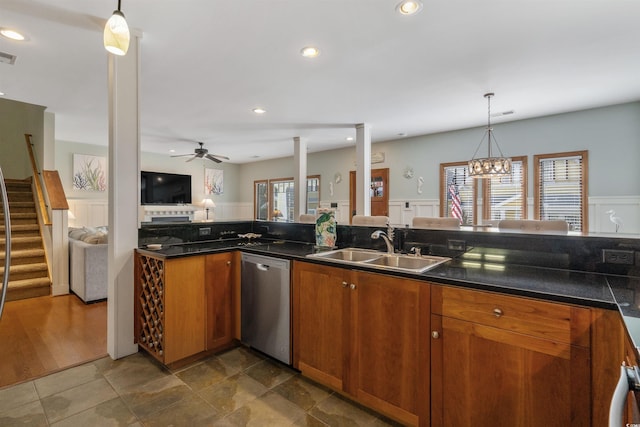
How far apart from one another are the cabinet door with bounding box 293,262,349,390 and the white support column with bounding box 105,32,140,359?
139 centimetres

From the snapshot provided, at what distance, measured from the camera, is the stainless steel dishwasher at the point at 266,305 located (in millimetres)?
2176

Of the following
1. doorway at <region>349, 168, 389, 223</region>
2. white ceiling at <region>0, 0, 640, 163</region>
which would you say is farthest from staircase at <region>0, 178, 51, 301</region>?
doorway at <region>349, 168, 389, 223</region>

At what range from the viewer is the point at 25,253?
165 inches

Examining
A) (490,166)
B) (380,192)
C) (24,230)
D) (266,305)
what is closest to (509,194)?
(490,166)

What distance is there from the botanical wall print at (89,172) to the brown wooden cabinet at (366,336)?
6.75 m

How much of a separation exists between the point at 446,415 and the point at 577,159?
16.0 feet

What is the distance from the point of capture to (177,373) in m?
2.17

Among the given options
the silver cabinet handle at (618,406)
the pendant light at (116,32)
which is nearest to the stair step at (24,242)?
the pendant light at (116,32)

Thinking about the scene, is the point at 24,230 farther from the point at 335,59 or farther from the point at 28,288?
the point at 335,59

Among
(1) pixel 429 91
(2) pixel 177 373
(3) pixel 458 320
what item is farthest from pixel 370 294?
(1) pixel 429 91

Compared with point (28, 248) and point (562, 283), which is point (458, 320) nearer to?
point (562, 283)

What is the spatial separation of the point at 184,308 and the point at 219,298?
284mm

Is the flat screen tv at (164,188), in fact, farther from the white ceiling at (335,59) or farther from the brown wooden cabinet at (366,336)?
the brown wooden cabinet at (366,336)

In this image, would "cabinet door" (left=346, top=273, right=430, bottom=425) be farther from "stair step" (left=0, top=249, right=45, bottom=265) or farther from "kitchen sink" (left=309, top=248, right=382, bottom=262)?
"stair step" (left=0, top=249, right=45, bottom=265)
